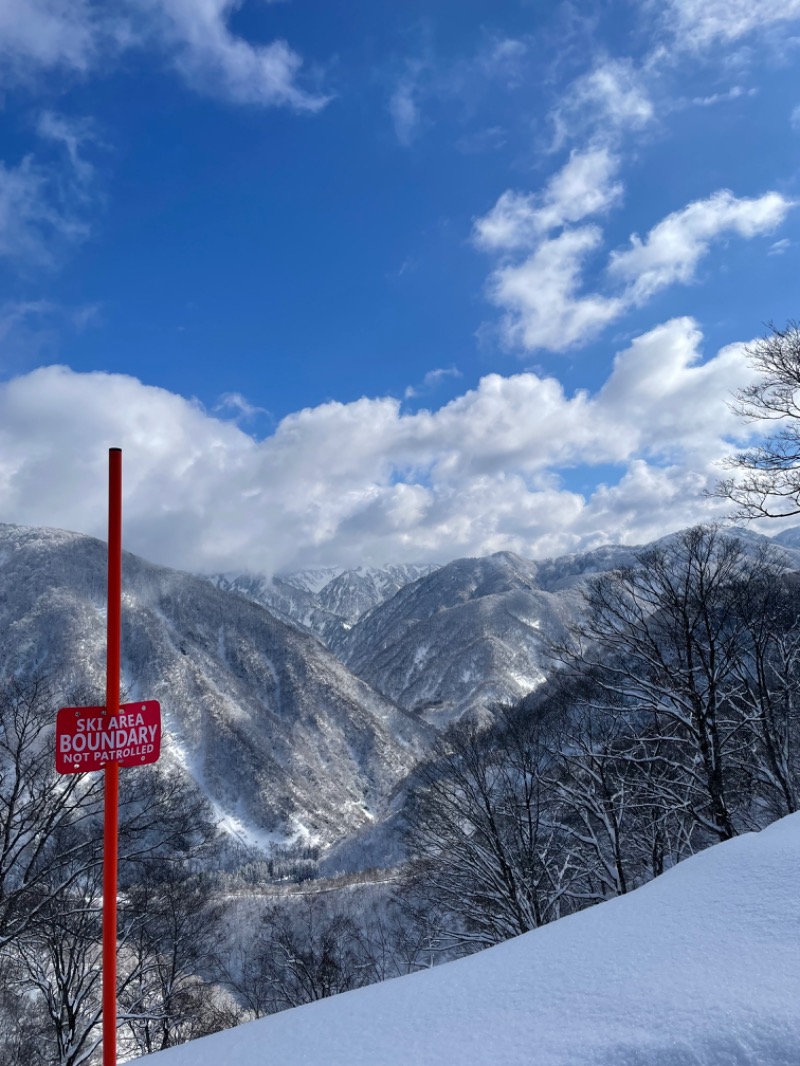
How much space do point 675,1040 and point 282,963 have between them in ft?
98.5

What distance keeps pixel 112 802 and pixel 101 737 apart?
48 cm

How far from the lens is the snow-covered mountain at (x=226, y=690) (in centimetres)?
13812

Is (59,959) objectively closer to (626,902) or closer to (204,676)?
(626,902)

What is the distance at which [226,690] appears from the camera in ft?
553

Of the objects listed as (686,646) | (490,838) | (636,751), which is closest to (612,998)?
(686,646)

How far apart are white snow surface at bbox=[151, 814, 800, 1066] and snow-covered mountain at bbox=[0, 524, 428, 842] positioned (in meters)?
138

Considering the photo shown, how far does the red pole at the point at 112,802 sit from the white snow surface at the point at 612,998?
633mm

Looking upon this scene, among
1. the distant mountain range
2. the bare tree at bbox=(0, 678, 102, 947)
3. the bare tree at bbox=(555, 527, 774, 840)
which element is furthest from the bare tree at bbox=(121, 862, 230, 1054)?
the distant mountain range

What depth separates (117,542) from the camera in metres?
4.52

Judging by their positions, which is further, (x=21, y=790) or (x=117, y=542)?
(x=21, y=790)

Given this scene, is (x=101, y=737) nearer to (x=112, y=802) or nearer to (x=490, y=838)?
(x=112, y=802)

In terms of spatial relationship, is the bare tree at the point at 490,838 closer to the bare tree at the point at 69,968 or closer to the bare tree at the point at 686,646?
the bare tree at the point at 686,646

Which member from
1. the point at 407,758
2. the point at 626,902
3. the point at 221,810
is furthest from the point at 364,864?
the point at 626,902

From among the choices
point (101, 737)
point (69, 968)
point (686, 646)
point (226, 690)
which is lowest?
point (69, 968)
